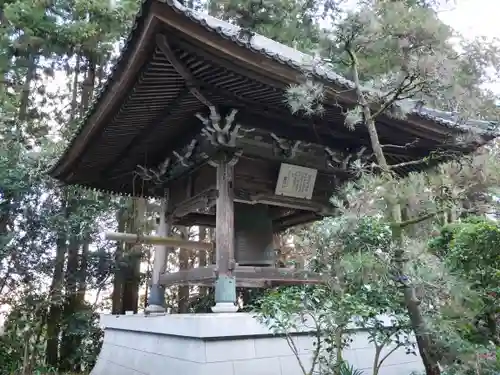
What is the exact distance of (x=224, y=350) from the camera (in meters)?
3.69

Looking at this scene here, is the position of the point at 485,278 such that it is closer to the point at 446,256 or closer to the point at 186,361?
the point at 446,256

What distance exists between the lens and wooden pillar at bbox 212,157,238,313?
4.20 metres

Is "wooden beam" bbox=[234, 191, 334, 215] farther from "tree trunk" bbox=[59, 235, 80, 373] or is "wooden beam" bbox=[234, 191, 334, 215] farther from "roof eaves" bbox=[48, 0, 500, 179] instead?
"tree trunk" bbox=[59, 235, 80, 373]

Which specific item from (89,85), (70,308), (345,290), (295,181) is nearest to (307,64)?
(295,181)

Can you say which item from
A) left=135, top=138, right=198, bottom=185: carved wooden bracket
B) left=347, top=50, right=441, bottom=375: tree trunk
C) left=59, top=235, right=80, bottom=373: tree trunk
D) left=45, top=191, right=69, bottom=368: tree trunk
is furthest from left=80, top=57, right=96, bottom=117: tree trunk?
left=347, top=50, right=441, bottom=375: tree trunk

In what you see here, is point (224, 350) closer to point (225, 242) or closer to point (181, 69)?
point (225, 242)

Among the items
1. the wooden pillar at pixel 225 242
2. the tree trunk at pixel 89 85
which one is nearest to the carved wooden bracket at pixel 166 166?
the wooden pillar at pixel 225 242

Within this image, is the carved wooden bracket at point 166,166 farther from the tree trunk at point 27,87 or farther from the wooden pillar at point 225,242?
the tree trunk at point 27,87

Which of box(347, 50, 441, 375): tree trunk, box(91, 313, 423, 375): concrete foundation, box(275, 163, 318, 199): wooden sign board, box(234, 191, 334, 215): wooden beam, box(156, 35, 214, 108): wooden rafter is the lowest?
box(91, 313, 423, 375): concrete foundation

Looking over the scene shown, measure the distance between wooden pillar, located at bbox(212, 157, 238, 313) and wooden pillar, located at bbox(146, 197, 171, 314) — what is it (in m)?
1.87

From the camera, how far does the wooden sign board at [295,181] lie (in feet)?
17.5

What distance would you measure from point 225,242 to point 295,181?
1546 millimetres

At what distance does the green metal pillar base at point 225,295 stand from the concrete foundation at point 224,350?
0.83ft

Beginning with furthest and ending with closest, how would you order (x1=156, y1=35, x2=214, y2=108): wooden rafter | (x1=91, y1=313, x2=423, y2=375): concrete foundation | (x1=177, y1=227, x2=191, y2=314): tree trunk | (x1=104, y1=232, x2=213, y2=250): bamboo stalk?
(x1=177, y1=227, x2=191, y2=314): tree trunk < (x1=104, y1=232, x2=213, y2=250): bamboo stalk < (x1=91, y1=313, x2=423, y2=375): concrete foundation < (x1=156, y1=35, x2=214, y2=108): wooden rafter
